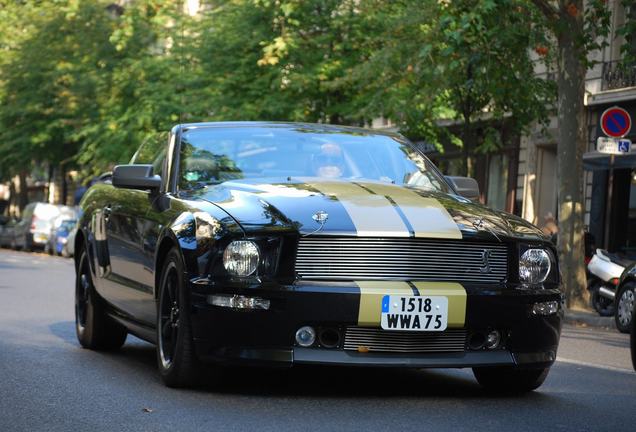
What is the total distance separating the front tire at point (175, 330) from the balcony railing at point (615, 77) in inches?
874

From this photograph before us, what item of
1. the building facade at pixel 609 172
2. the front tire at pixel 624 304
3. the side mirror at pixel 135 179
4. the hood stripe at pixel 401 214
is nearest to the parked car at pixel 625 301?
the front tire at pixel 624 304

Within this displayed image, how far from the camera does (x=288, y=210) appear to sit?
24.4 ft

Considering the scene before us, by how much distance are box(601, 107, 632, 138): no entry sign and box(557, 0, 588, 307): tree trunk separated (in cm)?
37

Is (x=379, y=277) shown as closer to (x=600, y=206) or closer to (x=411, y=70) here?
(x=411, y=70)

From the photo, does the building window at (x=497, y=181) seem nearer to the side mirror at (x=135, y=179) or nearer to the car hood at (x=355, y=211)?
the side mirror at (x=135, y=179)

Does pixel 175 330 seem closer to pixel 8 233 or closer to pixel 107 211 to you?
pixel 107 211

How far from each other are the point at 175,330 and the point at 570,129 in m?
13.5

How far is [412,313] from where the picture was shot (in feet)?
23.4

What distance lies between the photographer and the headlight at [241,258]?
7.24m

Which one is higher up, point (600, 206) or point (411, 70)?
point (411, 70)

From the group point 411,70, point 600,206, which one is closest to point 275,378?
point 411,70

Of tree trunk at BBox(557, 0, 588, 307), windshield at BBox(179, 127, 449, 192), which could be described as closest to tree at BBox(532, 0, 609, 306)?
tree trunk at BBox(557, 0, 588, 307)

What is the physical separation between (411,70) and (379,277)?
20.1 meters

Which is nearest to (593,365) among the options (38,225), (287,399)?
(287,399)
